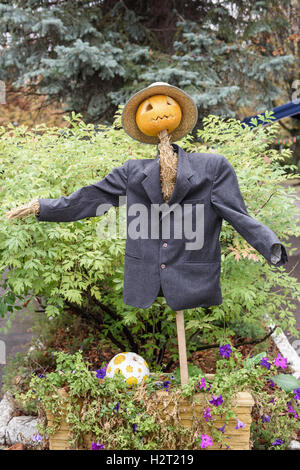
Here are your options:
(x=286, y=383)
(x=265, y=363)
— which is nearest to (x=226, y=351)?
(x=265, y=363)

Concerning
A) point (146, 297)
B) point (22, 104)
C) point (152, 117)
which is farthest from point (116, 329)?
point (22, 104)

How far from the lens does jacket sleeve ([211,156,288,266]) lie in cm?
191

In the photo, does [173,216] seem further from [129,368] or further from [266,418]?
[266,418]

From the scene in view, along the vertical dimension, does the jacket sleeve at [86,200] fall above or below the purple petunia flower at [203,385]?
above

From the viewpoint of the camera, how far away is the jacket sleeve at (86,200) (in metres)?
2.11

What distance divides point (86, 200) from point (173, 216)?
48 cm

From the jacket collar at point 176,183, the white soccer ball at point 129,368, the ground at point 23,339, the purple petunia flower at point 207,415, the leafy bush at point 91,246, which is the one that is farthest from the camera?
the ground at point 23,339

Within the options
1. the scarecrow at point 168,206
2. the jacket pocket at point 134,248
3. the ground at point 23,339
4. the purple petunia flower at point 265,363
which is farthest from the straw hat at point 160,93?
the ground at point 23,339

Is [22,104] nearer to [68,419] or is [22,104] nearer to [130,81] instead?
[130,81]

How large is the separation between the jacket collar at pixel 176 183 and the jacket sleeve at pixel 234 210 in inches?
6.0

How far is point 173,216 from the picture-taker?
6.90 feet

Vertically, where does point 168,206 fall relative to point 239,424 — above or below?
above

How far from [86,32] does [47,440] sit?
6.38m

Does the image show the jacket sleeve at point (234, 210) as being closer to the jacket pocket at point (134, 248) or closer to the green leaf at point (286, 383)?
the jacket pocket at point (134, 248)
